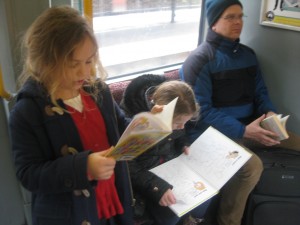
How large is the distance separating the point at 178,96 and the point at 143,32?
0.89m

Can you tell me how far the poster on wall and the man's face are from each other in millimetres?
249

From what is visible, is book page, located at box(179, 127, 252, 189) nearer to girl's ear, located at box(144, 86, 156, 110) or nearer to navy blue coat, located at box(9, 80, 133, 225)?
girl's ear, located at box(144, 86, 156, 110)

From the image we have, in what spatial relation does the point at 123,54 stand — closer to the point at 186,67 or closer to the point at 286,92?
the point at 186,67

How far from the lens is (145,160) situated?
4.70ft

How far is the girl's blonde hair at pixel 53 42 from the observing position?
3.00ft

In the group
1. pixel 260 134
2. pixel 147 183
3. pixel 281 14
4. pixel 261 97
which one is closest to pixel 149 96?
pixel 147 183

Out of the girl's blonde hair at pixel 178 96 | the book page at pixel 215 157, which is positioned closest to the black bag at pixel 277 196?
the book page at pixel 215 157

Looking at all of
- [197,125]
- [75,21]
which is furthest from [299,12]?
[75,21]

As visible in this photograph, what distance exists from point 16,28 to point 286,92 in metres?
1.76

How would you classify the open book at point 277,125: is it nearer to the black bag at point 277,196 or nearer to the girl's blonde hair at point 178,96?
the black bag at point 277,196

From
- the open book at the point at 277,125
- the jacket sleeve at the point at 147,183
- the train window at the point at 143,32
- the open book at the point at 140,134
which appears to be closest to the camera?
the open book at the point at 140,134

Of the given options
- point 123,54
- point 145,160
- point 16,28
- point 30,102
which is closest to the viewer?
point 30,102

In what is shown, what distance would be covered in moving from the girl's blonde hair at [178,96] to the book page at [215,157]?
0.24m

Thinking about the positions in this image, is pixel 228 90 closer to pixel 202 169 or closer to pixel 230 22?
pixel 230 22
